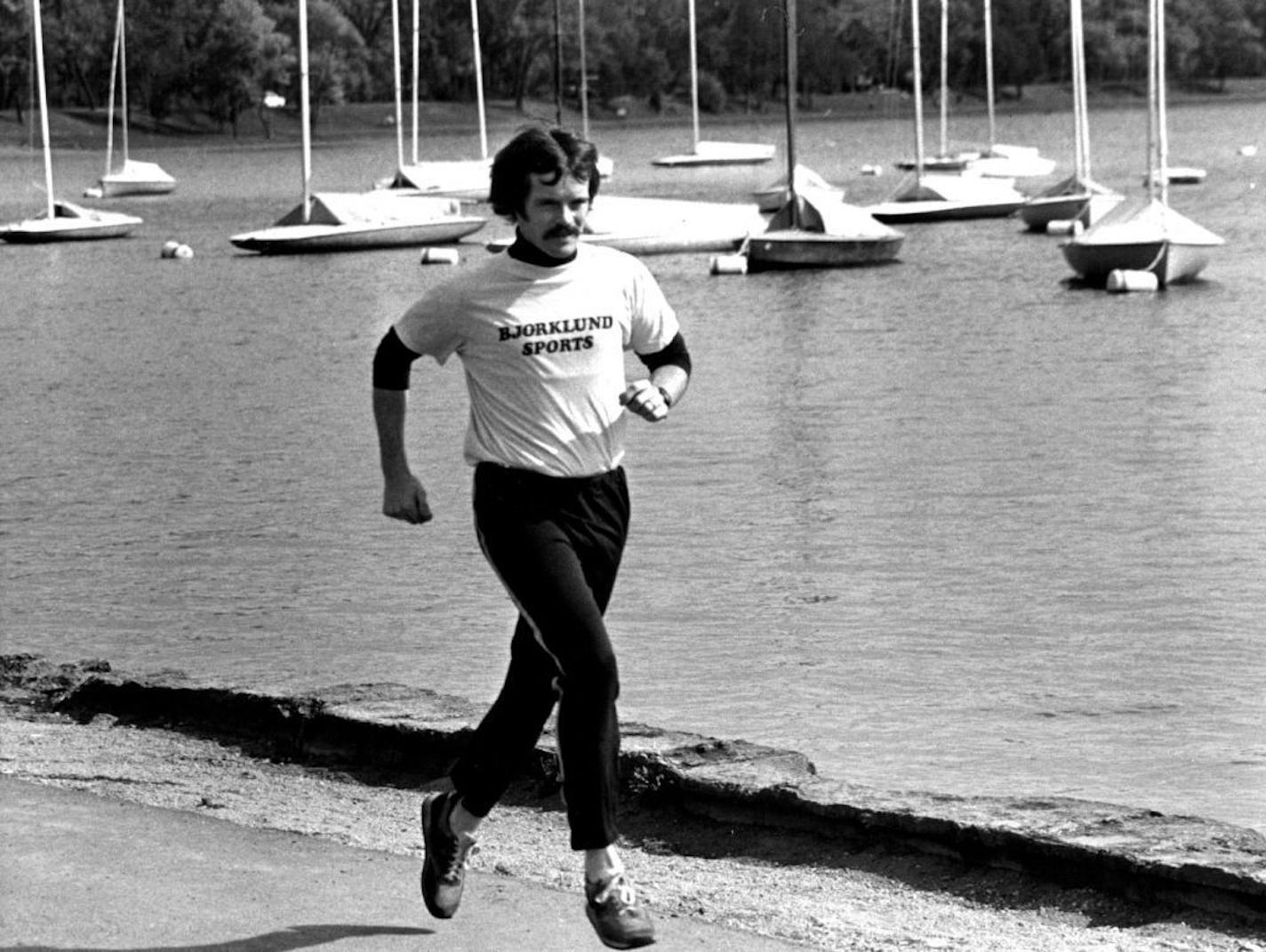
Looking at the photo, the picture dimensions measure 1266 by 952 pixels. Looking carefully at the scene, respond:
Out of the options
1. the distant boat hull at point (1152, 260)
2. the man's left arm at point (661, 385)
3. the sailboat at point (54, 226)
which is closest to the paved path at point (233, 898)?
the man's left arm at point (661, 385)

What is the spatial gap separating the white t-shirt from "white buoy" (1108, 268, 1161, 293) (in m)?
29.9

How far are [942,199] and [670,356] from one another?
167ft

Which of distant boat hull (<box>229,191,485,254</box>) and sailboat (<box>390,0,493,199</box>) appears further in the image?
sailboat (<box>390,0,493,199</box>)

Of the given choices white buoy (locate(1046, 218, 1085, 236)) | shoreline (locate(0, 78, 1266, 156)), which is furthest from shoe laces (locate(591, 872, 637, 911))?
shoreline (locate(0, 78, 1266, 156))

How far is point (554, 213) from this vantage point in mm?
5234

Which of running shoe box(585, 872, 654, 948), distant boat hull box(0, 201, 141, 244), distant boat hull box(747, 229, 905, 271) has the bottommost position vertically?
running shoe box(585, 872, 654, 948)

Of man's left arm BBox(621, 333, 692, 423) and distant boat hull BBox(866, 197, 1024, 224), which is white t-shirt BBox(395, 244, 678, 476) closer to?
man's left arm BBox(621, 333, 692, 423)

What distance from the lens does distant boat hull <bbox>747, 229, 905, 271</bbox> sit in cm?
4141

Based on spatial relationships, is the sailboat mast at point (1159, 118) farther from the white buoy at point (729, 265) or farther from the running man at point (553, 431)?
the running man at point (553, 431)

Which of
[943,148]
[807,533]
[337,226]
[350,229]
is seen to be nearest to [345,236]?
[350,229]

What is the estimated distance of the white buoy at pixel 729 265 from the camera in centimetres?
4128

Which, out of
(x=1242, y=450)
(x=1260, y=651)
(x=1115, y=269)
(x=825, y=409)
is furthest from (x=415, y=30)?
(x=1260, y=651)

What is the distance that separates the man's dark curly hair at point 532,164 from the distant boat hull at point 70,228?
162ft

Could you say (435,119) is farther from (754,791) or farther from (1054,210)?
(754,791)
